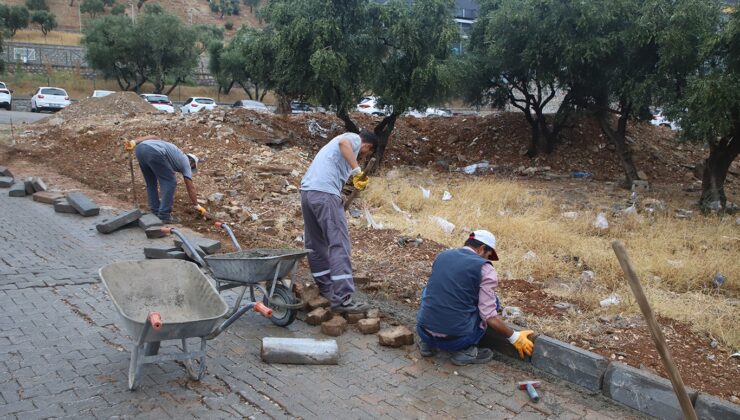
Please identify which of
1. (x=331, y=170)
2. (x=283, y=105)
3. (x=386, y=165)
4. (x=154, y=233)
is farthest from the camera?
(x=283, y=105)

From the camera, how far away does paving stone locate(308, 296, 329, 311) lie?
16.7 ft

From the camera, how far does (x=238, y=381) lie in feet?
13.0

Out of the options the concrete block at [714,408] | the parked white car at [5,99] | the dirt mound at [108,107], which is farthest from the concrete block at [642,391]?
the parked white car at [5,99]

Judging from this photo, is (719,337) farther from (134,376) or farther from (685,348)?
(134,376)

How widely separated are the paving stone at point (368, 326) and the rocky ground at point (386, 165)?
821 millimetres

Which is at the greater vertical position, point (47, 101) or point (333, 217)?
point (333, 217)

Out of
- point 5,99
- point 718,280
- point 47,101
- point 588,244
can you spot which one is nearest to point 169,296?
point 588,244

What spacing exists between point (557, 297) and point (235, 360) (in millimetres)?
3291

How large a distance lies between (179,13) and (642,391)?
69984 mm

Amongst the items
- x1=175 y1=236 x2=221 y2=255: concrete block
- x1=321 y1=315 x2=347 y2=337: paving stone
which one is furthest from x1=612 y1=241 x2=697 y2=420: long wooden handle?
x1=175 y1=236 x2=221 y2=255: concrete block

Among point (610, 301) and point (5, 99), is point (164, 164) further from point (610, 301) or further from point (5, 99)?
point (5, 99)

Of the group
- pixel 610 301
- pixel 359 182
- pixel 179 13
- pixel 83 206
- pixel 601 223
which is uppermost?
pixel 179 13

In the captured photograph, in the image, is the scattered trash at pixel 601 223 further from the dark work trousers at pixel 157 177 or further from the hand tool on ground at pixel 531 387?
the dark work trousers at pixel 157 177

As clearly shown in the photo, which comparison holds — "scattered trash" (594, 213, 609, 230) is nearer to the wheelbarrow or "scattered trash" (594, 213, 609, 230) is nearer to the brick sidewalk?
the brick sidewalk
